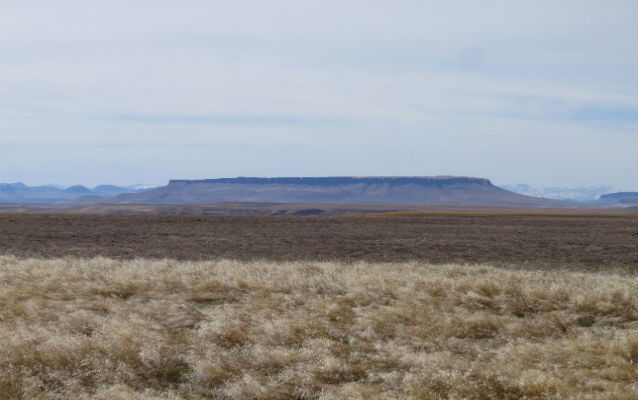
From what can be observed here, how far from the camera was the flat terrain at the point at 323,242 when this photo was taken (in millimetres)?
22250

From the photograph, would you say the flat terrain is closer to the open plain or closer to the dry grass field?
the open plain

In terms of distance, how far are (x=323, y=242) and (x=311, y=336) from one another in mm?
18808

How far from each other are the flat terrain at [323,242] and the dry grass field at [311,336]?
8.10 metres

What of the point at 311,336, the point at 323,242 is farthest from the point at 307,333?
the point at 323,242

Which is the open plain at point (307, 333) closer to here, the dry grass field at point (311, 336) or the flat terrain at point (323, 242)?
the dry grass field at point (311, 336)

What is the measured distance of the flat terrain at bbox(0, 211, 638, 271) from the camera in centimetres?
2225

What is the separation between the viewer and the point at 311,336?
376 inches

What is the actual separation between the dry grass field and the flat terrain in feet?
26.6

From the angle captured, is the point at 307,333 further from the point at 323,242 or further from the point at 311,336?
the point at 323,242

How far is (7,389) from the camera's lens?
7.23 meters

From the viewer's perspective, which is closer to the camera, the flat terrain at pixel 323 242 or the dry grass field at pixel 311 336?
the dry grass field at pixel 311 336

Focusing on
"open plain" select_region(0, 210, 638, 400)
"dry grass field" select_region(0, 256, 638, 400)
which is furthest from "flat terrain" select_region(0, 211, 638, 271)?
"dry grass field" select_region(0, 256, 638, 400)

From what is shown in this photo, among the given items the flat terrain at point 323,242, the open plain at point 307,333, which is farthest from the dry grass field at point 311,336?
the flat terrain at point 323,242

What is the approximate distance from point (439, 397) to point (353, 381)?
3.84ft
